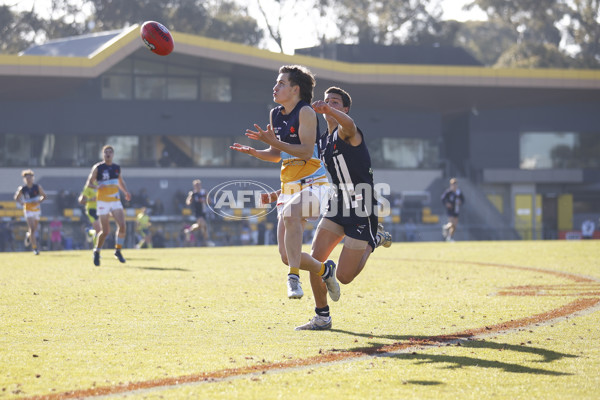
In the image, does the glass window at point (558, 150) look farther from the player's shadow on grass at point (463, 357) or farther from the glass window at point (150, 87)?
the player's shadow on grass at point (463, 357)

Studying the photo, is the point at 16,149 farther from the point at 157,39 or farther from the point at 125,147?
the point at 157,39

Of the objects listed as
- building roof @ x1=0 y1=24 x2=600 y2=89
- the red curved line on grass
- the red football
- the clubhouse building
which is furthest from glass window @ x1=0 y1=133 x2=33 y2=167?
the red curved line on grass

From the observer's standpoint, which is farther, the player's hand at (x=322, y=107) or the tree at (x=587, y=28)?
the tree at (x=587, y=28)

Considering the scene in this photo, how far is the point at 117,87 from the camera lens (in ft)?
157

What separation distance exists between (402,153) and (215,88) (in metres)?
11.5

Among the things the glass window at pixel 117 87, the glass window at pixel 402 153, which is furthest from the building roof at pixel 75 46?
the glass window at pixel 402 153

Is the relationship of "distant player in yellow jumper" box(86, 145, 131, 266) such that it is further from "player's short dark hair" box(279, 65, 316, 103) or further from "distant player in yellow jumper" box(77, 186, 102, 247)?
"player's short dark hair" box(279, 65, 316, 103)

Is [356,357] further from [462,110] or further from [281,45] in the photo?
[281,45]

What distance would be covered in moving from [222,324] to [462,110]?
4776 centimetres

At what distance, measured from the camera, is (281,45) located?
216ft

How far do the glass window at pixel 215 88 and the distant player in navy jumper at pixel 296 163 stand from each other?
41442 mm

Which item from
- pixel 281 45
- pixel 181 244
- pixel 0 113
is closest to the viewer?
Result: pixel 181 244

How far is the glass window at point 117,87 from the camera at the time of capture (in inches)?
1882

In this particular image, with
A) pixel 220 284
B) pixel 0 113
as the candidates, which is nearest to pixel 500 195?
pixel 0 113
